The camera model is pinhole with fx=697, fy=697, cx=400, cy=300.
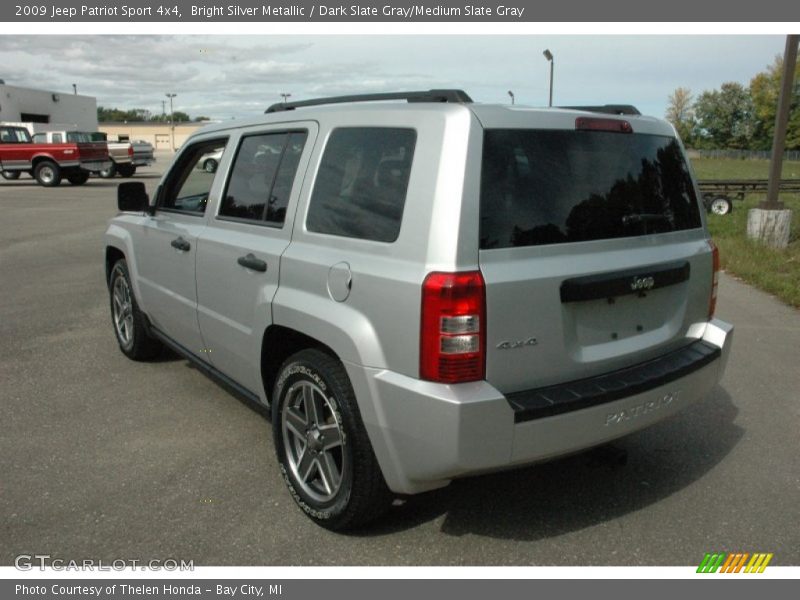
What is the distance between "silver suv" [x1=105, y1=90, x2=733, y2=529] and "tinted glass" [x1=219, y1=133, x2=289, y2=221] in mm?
15

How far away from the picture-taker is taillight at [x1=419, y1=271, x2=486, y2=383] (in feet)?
8.24

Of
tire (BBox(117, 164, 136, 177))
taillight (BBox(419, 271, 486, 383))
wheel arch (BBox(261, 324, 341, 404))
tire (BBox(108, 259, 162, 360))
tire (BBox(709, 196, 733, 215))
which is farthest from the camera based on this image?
tire (BBox(117, 164, 136, 177))

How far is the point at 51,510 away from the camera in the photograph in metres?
3.29

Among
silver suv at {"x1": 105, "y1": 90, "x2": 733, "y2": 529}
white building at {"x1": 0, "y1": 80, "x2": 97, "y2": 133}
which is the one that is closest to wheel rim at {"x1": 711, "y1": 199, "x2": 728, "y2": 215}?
silver suv at {"x1": 105, "y1": 90, "x2": 733, "y2": 529}

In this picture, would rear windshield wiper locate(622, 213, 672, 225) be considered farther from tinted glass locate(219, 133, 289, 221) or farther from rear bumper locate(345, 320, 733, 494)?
tinted glass locate(219, 133, 289, 221)

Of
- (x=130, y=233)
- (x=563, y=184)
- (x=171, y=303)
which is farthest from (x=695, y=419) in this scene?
(x=130, y=233)

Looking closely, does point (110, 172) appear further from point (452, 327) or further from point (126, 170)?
point (452, 327)

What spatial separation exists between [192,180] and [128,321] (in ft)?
5.00

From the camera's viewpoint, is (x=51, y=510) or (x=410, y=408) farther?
(x=51, y=510)

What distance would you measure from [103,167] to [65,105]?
2678 cm

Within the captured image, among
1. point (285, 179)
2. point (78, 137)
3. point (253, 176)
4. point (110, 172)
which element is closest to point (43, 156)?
point (78, 137)

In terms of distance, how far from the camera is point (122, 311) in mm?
5645

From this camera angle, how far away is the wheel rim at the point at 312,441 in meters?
3.12

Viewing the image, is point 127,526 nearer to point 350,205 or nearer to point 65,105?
point 350,205
